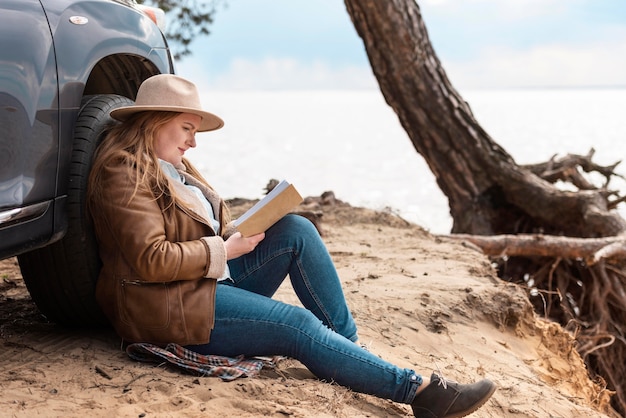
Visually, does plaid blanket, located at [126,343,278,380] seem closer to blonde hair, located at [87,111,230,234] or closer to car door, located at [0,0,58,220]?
blonde hair, located at [87,111,230,234]

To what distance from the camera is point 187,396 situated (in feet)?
9.78

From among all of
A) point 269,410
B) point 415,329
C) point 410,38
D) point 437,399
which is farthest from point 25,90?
point 410,38

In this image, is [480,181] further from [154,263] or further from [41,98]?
[41,98]

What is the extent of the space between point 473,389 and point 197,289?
4.00 ft

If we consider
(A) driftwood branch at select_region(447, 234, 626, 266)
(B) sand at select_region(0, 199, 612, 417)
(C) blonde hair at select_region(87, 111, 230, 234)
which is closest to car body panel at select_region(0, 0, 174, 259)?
(C) blonde hair at select_region(87, 111, 230, 234)

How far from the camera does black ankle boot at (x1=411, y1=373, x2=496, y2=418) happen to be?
3.24m

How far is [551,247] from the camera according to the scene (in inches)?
289

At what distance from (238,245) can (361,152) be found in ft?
121

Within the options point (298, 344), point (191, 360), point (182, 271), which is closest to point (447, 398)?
point (298, 344)

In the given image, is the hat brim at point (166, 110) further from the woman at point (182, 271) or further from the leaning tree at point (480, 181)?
the leaning tree at point (480, 181)

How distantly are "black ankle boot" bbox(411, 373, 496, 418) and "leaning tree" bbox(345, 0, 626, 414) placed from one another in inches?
177

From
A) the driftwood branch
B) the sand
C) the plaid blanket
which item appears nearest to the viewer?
the sand

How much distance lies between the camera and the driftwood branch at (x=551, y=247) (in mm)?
7227

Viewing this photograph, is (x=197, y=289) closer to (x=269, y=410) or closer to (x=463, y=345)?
(x=269, y=410)
